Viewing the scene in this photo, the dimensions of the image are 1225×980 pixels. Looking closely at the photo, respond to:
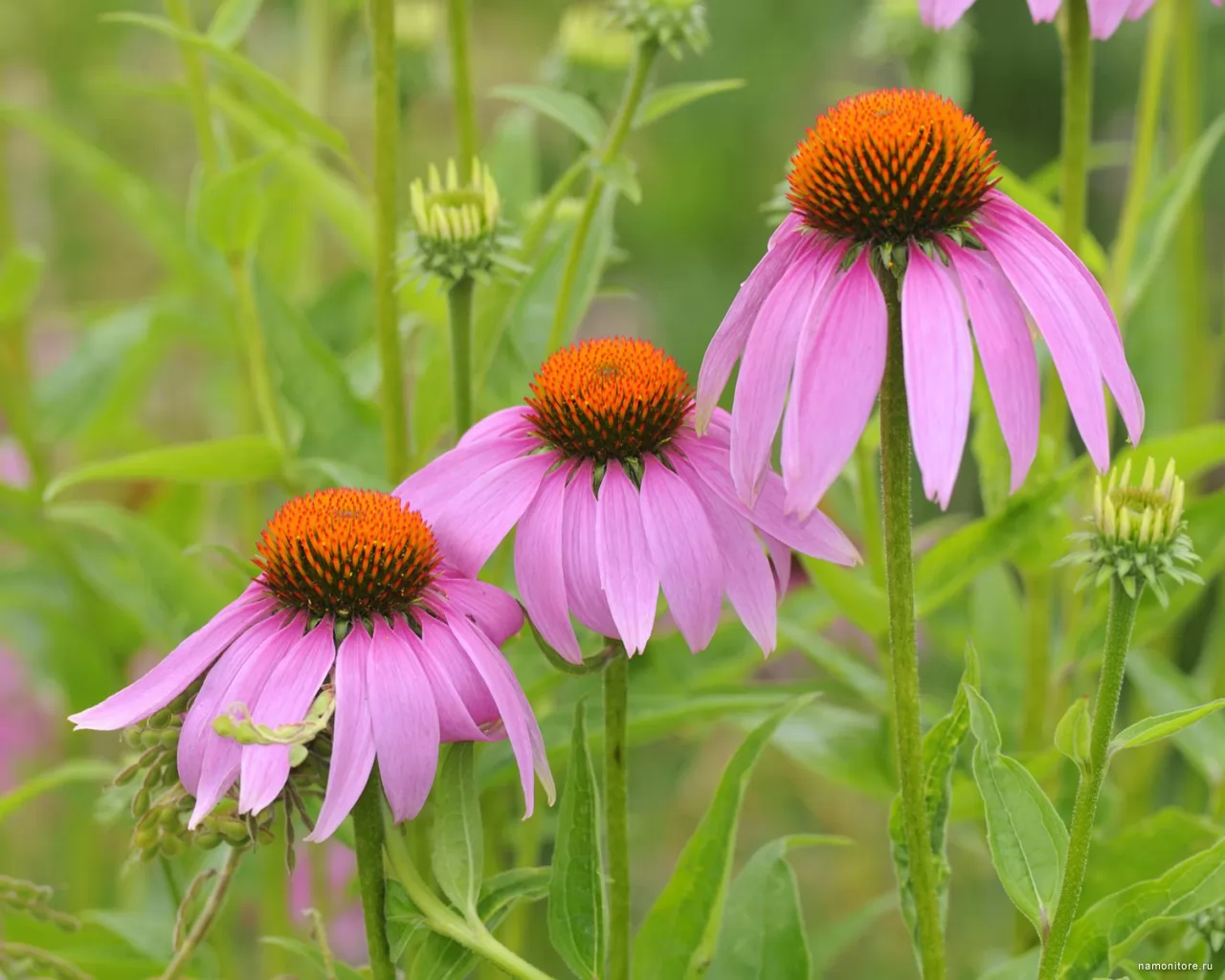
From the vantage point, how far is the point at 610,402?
1.59 feet

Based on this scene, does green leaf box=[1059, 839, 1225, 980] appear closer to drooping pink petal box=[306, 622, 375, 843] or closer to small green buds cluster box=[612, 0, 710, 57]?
drooping pink petal box=[306, 622, 375, 843]

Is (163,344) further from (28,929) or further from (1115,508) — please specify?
(1115,508)

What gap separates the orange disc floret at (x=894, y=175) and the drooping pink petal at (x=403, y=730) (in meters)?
0.19

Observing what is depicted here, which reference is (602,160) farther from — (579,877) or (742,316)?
(579,877)

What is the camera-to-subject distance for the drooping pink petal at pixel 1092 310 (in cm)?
42

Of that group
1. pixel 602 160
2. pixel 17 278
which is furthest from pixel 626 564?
pixel 17 278

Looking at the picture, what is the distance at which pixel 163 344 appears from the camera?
106 centimetres

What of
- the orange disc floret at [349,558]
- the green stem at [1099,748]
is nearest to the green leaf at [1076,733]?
→ the green stem at [1099,748]

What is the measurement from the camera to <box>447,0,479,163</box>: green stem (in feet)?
2.19

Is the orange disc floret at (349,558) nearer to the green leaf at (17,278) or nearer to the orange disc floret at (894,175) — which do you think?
the orange disc floret at (894,175)

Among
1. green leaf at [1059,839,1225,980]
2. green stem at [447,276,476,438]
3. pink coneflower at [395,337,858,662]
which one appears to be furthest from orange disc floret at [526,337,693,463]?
green leaf at [1059,839,1225,980]

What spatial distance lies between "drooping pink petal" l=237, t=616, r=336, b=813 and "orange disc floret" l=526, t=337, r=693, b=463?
11cm

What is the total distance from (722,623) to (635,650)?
304mm

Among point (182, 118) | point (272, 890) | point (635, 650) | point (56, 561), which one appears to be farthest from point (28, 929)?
point (182, 118)
